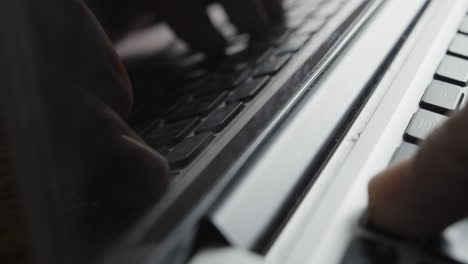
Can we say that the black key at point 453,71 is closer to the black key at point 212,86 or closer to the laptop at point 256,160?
the laptop at point 256,160

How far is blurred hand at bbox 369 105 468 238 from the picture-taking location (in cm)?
11

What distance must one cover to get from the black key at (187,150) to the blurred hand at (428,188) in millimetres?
78

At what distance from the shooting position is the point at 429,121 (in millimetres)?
207

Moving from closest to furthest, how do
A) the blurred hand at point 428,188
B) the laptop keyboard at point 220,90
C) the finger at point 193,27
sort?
the blurred hand at point 428,188 < the laptop keyboard at point 220,90 < the finger at point 193,27

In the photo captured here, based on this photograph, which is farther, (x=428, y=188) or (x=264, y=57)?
(x=264, y=57)

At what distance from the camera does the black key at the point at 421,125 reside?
0.20m

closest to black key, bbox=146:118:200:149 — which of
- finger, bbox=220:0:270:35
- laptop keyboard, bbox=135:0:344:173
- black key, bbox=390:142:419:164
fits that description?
laptop keyboard, bbox=135:0:344:173

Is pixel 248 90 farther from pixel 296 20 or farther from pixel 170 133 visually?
pixel 296 20

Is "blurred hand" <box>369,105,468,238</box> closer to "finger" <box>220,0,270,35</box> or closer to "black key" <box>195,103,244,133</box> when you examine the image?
"black key" <box>195,103,244,133</box>

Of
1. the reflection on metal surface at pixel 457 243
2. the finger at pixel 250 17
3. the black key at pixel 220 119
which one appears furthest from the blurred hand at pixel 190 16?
the reflection on metal surface at pixel 457 243

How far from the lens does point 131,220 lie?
0.16 m

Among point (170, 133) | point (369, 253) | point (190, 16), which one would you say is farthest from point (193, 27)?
point (369, 253)

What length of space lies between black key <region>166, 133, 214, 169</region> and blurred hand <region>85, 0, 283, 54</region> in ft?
0.36

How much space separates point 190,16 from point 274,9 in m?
0.11
